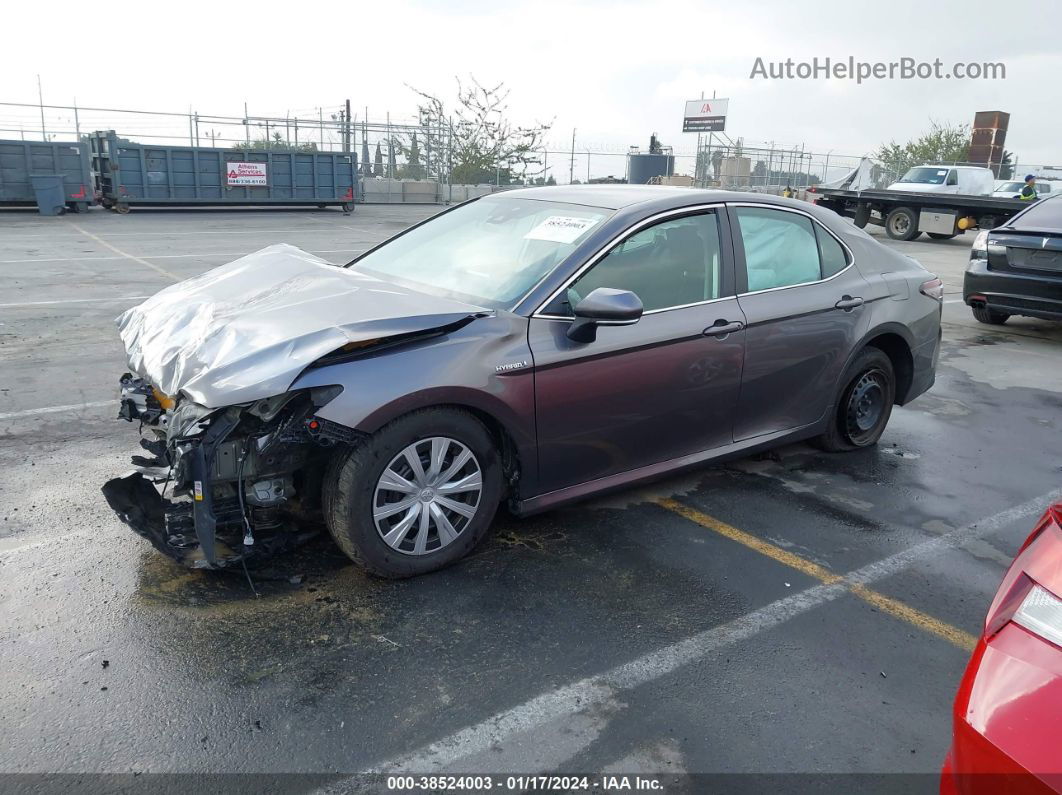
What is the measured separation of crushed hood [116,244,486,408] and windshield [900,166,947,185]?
24.0 meters

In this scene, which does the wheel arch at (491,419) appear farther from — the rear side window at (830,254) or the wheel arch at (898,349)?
the wheel arch at (898,349)

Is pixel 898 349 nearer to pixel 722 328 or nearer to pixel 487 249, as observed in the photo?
pixel 722 328

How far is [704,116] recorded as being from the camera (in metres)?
47.1

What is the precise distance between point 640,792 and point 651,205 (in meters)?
2.73

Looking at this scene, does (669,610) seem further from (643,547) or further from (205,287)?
(205,287)

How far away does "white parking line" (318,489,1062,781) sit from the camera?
2.56 meters

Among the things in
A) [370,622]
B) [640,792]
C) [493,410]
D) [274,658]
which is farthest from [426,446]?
[640,792]

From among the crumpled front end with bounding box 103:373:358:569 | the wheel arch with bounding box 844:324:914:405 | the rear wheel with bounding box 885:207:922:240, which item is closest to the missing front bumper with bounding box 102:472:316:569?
the crumpled front end with bounding box 103:373:358:569

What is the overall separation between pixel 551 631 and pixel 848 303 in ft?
9.08

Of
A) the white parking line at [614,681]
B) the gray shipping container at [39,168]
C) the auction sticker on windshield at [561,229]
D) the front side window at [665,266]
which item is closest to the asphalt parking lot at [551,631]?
the white parking line at [614,681]

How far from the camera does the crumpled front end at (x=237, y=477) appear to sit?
3.16 m

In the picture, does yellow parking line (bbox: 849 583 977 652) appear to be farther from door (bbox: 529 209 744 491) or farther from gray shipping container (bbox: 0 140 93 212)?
gray shipping container (bbox: 0 140 93 212)

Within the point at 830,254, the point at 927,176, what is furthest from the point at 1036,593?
the point at 927,176

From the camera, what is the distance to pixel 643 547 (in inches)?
156
